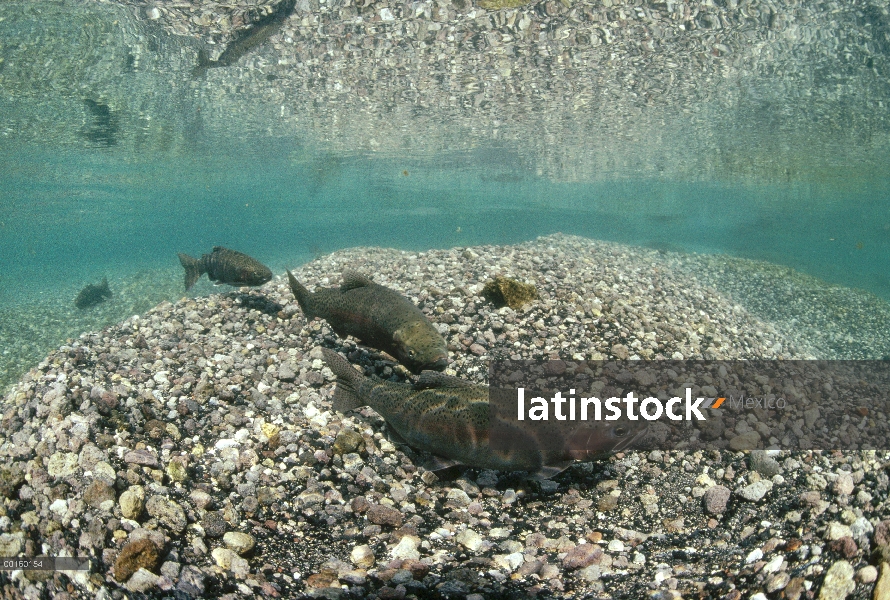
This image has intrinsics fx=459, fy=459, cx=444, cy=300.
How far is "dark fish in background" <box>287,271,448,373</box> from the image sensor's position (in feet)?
16.0

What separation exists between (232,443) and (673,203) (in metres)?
88.1

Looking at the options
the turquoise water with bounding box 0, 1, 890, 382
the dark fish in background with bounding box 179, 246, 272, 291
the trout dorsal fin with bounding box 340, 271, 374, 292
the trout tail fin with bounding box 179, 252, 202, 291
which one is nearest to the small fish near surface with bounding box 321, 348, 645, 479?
the trout dorsal fin with bounding box 340, 271, 374, 292

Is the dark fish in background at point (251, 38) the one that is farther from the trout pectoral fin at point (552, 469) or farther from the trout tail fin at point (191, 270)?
the trout pectoral fin at point (552, 469)

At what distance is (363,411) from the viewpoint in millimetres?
5289

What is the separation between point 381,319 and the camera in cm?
542

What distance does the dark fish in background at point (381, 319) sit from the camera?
192 inches

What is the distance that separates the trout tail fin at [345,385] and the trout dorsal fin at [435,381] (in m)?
0.72

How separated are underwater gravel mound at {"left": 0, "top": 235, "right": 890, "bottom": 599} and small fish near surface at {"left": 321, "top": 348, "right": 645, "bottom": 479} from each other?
38cm

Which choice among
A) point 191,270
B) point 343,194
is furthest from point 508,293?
point 343,194

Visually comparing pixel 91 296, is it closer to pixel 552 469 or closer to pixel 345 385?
pixel 345 385

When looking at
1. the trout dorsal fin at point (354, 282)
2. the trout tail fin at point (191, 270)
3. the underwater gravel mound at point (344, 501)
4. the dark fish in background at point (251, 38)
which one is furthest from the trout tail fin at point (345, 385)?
the dark fish in background at point (251, 38)

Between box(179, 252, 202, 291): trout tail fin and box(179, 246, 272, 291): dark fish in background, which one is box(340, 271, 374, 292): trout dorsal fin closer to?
box(179, 246, 272, 291): dark fish in background

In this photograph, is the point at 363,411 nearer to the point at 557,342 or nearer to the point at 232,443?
the point at 232,443

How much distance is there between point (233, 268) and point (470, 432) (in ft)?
18.6
